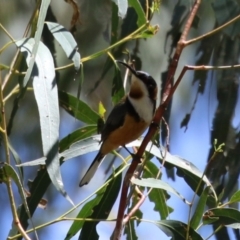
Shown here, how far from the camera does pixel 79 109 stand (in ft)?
5.28

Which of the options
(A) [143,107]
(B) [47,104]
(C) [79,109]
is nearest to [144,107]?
(A) [143,107]

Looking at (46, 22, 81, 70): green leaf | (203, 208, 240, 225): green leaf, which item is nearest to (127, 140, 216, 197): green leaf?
(203, 208, 240, 225): green leaf

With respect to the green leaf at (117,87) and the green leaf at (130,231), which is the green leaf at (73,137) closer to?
the green leaf at (117,87)

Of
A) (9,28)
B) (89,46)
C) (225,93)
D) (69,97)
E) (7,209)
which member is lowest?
(7,209)

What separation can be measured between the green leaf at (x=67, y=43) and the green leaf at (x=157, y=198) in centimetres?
45

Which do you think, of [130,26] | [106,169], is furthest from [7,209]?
→ [130,26]

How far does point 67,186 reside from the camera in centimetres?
229

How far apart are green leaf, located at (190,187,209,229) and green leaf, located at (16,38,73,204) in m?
0.33

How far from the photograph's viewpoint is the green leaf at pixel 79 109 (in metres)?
1.60

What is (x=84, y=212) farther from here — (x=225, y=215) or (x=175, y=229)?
(x=225, y=215)

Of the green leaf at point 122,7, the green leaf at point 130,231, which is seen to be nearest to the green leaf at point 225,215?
the green leaf at point 130,231

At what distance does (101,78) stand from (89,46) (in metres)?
0.18

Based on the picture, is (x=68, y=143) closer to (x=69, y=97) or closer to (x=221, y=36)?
(x=69, y=97)

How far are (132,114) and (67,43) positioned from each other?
1.56 ft
